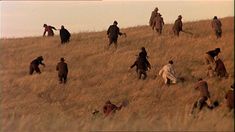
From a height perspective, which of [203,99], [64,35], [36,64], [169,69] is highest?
[64,35]

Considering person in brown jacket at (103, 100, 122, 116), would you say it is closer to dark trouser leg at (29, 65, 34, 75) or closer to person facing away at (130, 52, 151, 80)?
person facing away at (130, 52, 151, 80)

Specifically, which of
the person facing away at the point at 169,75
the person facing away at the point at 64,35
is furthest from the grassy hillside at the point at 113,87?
the person facing away at the point at 64,35

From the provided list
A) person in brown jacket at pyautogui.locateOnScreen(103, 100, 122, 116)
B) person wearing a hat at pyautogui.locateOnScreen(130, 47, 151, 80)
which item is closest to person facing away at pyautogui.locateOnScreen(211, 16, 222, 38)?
person wearing a hat at pyautogui.locateOnScreen(130, 47, 151, 80)

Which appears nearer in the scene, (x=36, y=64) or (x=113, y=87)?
(x=113, y=87)

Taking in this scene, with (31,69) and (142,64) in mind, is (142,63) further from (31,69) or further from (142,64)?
(31,69)

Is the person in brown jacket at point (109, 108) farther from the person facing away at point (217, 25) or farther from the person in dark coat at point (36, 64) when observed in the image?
the person facing away at point (217, 25)

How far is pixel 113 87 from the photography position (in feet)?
83.9

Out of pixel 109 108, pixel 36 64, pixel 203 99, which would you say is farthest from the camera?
pixel 36 64

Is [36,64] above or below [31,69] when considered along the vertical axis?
above

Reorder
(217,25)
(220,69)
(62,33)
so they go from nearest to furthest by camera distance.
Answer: (220,69) < (217,25) < (62,33)

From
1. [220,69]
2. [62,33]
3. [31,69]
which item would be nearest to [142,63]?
[220,69]

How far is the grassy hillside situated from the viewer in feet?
64.0

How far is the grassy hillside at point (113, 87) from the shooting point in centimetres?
1950

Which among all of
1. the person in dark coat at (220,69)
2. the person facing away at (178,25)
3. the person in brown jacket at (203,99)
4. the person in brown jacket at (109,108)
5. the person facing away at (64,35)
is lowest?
the person in brown jacket at (109,108)
